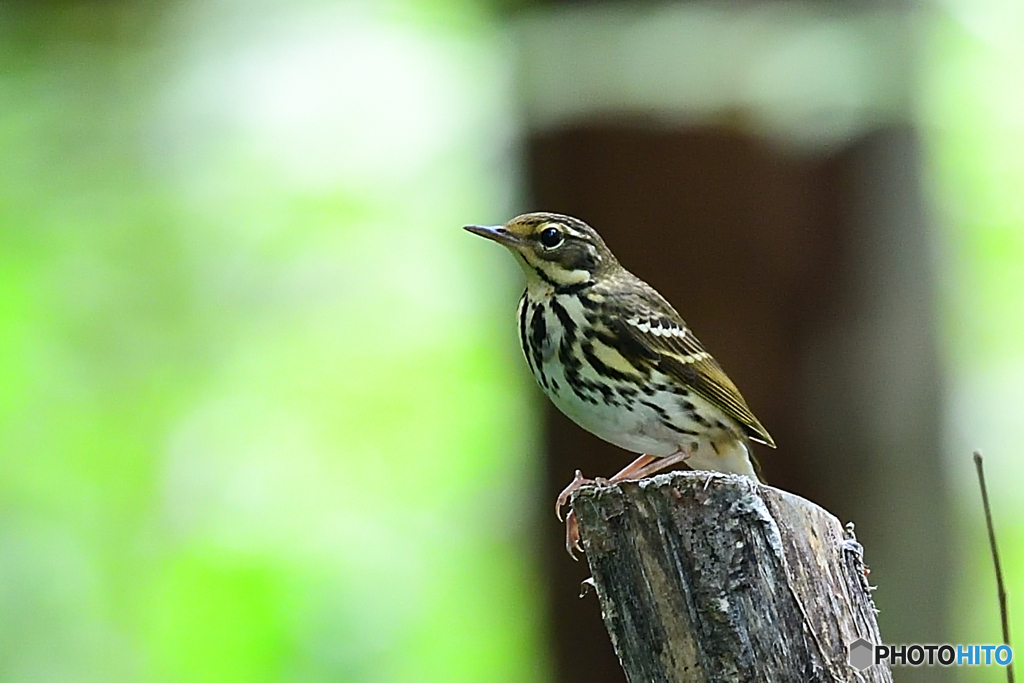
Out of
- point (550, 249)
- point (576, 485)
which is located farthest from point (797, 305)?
point (576, 485)

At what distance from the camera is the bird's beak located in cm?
367

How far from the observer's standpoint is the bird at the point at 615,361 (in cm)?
355

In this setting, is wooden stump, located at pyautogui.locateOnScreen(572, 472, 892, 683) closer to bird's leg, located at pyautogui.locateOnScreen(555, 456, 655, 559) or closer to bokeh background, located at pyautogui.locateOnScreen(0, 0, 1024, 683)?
bird's leg, located at pyautogui.locateOnScreen(555, 456, 655, 559)

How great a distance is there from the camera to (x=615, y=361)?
140 inches

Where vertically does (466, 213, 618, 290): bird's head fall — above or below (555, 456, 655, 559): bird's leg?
above

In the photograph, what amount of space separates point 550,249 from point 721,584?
168 centimetres

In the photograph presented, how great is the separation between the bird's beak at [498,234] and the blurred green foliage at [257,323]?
2961 mm

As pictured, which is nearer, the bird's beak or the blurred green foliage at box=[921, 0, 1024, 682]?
the bird's beak

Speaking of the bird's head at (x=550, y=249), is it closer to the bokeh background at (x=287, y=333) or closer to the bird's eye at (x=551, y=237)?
the bird's eye at (x=551, y=237)

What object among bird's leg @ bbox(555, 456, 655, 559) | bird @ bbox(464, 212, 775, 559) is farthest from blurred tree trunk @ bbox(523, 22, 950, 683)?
bird @ bbox(464, 212, 775, 559)

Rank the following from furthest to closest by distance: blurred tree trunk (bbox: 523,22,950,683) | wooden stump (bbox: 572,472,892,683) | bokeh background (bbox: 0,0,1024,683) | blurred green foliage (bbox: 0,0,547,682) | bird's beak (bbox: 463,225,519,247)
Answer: blurred green foliage (bbox: 0,0,547,682) → bokeh background (bbox: 0,0,1024,683) → blurred tree trunk (bbox: 523,22,950,683) → bird's beak (bbox: 463,225,519,247) → wooden stump (bbox: 572,472,892,683)

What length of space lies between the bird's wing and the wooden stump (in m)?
1.15

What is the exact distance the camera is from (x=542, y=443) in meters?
4.77

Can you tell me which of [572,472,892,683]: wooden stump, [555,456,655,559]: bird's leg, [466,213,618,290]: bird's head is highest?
[466,213,618,290]: bird's head
